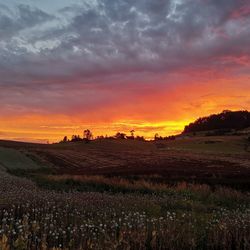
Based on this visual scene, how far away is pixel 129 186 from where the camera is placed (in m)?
27.0

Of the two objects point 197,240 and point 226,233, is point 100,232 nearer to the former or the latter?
point 197,240

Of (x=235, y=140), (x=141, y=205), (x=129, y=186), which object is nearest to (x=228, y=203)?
(x=141, y=205)

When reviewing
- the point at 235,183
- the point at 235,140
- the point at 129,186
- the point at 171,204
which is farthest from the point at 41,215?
the point at 235,140

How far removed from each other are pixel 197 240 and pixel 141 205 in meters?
4.67

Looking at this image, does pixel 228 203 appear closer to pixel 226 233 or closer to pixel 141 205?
pixel 141 205

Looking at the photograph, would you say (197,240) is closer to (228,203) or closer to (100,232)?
(100,232)

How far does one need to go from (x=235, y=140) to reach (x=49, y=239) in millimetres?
138615

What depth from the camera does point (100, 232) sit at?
9555mm

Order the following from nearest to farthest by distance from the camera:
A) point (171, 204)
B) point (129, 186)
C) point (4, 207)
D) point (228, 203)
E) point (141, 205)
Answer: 1. point (4, 207)
2. point (141, 205)
3. point (171, 204)
4. point (228, 203)
5. point (129, 186)

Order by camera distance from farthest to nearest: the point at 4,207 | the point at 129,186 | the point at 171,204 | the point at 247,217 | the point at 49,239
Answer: the point at 129,186
the point at 171,204
the point at 4,207
the point at 247,217
the point at 49,239

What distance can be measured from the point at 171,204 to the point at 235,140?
13135cm

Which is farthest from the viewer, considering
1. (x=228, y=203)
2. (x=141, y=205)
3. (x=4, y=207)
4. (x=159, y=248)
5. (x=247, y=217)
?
(x=228, y=203)

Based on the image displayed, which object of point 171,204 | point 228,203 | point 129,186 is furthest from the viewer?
point 129,186

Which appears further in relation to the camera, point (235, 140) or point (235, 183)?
point (235, 140)
